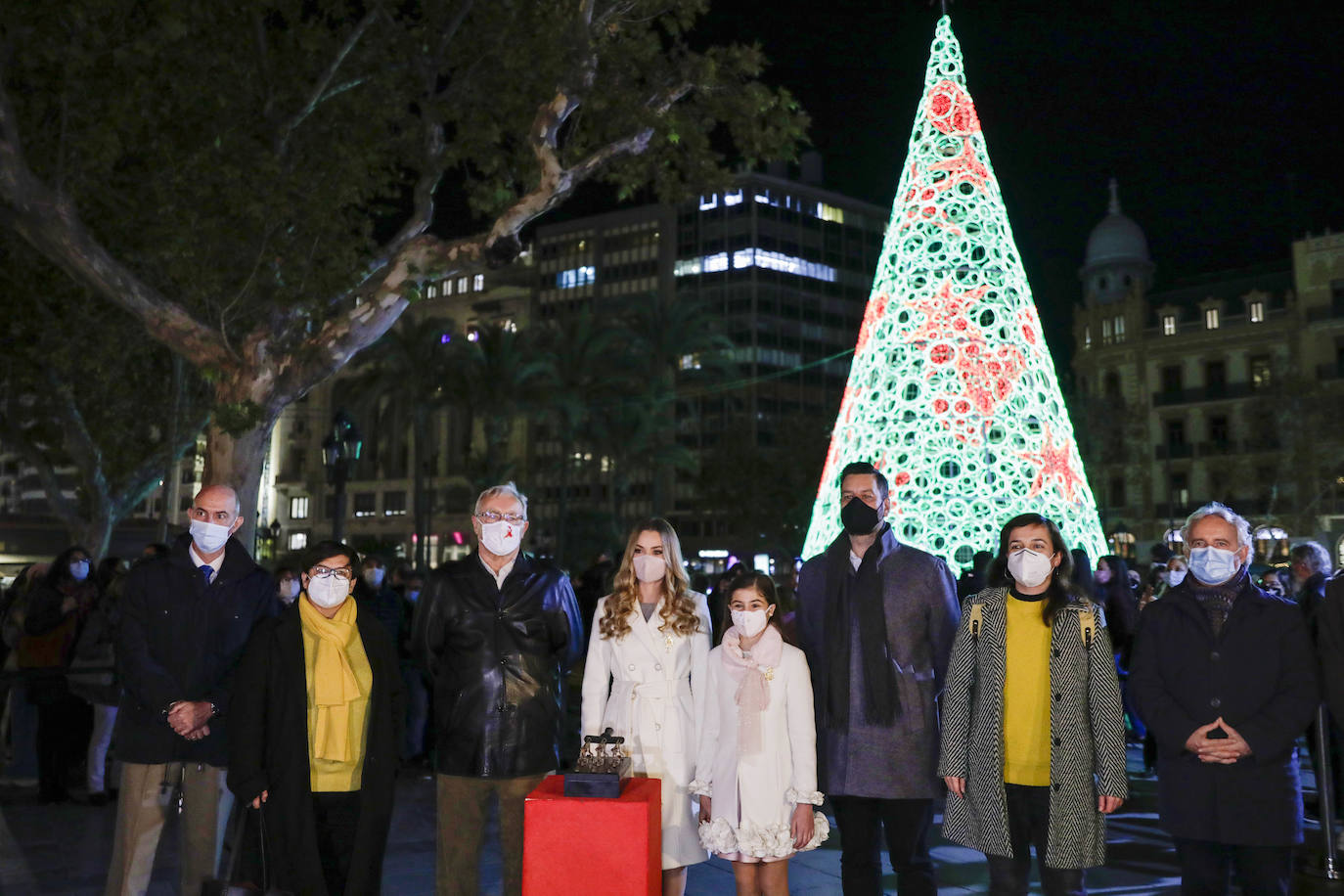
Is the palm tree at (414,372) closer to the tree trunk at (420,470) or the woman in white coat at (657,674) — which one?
the tree trunk at (420,470)

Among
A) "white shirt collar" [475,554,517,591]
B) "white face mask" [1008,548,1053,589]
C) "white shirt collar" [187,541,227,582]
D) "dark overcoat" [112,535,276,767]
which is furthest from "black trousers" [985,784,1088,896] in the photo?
"white shirt collar" [187,541,227,582]

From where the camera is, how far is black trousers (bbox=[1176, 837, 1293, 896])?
4.54m

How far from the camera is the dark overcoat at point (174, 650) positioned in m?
5.41

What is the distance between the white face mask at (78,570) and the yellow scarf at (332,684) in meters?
5.27

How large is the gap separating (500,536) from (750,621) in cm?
123

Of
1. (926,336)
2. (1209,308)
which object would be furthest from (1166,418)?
(926,336)

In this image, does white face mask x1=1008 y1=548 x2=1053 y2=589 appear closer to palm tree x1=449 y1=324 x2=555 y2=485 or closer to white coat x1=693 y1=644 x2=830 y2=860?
white coat x1=693 y1=644 x2=830 y2=860

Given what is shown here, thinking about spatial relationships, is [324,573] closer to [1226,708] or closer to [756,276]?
[1226,708]

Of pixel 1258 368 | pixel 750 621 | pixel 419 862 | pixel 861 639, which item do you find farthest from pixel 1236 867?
pixel 1258 368

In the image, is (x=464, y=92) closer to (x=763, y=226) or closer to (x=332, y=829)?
(x=332, y=829)

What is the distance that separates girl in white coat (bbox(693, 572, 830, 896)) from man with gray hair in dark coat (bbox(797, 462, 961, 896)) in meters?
0.19

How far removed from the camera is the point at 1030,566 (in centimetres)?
484

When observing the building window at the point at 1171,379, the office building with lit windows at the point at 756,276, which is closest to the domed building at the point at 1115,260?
the building window at the point at 1171,379

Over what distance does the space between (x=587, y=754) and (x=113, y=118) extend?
1130 cm
